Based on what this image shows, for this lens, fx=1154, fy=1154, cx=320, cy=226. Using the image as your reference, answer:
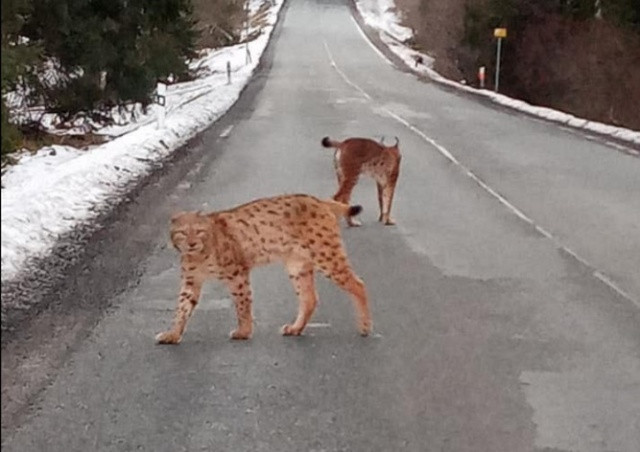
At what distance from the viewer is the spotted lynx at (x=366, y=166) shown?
11.7 metres

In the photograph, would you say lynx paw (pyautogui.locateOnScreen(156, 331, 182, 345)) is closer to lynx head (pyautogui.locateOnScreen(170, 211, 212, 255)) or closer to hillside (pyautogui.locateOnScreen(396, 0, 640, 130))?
lynx head (pyautogui.locateOnScreen(170, 211, 212, 255))

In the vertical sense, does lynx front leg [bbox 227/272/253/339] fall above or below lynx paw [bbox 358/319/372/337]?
above

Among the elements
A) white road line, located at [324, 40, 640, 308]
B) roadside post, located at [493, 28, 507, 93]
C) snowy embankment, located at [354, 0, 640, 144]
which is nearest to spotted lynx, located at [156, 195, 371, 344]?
white road line, located at [324, 40, 640, 308]

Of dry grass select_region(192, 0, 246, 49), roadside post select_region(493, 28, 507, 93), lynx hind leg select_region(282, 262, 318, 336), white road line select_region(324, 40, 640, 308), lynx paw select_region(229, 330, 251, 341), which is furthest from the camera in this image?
dry grass select_region(192, 0, 246, 49)

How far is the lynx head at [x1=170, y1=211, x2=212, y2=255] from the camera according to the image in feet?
22.4

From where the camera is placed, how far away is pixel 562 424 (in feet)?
19.3

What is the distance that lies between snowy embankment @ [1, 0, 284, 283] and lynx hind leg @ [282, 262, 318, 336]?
1.78m

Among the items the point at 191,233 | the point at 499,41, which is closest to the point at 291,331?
the point at 191,233

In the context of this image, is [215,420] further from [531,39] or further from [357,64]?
[357,64]

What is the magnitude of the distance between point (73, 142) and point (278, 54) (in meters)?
33.6

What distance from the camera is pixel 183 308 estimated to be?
23.5ft

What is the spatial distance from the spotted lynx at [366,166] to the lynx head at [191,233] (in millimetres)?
4777

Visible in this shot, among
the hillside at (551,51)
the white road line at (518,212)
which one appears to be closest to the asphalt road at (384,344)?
the white road line at (518,212)

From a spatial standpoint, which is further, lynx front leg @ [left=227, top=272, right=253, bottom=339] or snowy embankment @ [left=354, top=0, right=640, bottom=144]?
snowy embankment @ [left=354, top=0, right=640, bottom=144]
